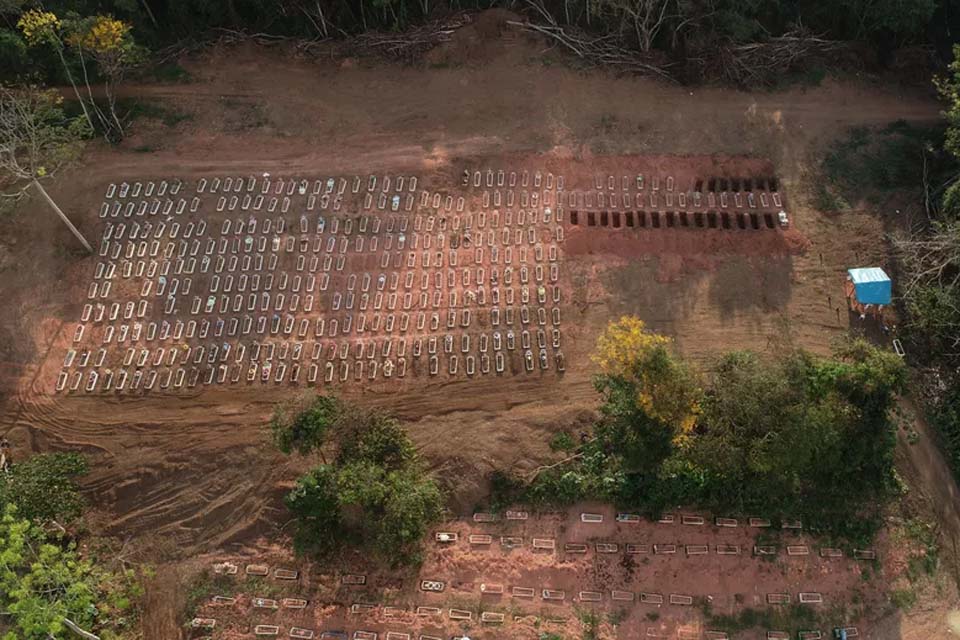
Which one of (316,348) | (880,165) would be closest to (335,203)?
(316,348)

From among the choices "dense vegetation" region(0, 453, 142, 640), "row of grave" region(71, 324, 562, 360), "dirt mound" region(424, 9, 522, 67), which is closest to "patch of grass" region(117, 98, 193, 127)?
"row of grave" region(71, 324, 562, 360)

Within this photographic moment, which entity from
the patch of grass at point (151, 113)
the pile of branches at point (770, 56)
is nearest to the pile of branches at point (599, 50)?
the pile of branches at point (770, 56)

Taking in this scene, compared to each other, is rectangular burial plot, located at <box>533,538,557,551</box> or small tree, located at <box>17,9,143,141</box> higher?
small tree, located at <box>17,9,143,141</box>

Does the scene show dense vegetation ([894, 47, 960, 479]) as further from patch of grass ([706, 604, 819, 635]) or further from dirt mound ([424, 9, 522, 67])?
dirt mound ([424, 9, 522, 67])

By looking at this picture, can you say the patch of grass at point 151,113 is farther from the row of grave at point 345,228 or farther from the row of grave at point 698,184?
the row of grave at point 698,184

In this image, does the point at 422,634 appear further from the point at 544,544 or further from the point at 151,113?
the point at 151,113
